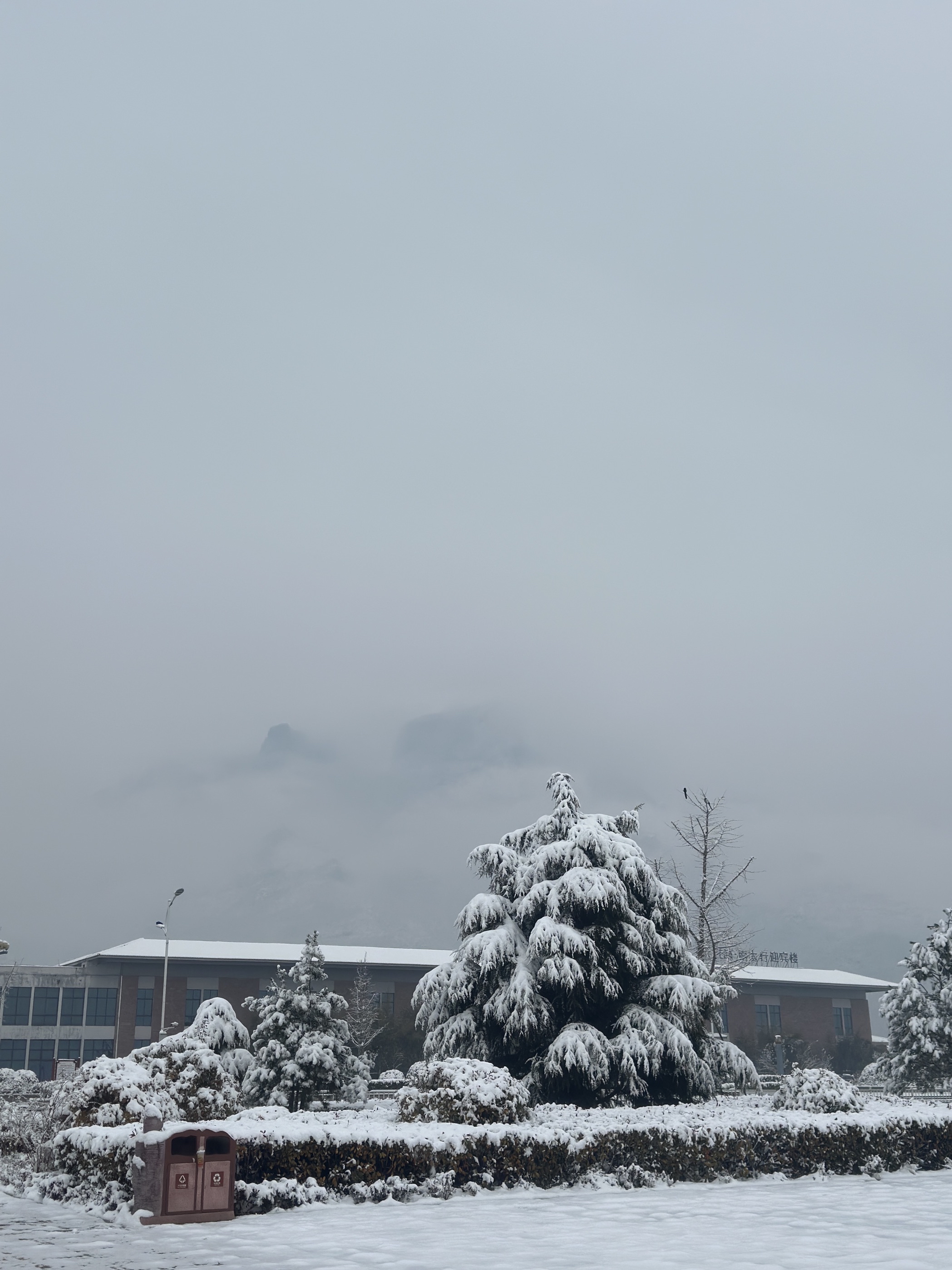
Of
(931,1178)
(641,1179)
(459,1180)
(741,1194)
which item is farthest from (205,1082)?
(931,1178)

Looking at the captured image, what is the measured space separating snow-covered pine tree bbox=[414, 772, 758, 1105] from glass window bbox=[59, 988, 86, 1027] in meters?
52.9

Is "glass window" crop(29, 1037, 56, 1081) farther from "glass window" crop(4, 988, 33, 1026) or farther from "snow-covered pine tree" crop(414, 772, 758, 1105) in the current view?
"snow-covered pine tree" crop(414, 772, 758, 1105)

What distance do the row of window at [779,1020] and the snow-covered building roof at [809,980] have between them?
5.93ft

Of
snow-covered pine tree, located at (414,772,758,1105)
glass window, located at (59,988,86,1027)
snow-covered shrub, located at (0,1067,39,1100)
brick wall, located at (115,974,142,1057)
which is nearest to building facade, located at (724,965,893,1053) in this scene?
brick wall, located at (115,974,142,1057)

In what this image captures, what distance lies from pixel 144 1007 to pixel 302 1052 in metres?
41.1

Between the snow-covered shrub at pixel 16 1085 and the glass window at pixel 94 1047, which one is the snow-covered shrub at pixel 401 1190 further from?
the glass window at pixel 94 1047

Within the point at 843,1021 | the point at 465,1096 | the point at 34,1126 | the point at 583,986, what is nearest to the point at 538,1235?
the point at 465,1096

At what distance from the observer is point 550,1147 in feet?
55.9

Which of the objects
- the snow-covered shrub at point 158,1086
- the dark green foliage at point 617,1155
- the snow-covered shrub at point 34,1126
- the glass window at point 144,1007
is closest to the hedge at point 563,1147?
the dark green foliage at point 617,1155

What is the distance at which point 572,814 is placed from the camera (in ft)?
86.1

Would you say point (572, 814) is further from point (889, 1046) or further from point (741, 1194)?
point (889, 1046)

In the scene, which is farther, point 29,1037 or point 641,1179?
point 29,1037

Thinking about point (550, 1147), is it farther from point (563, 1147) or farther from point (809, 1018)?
point (809, 1018)

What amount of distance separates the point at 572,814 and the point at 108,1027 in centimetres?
5453
